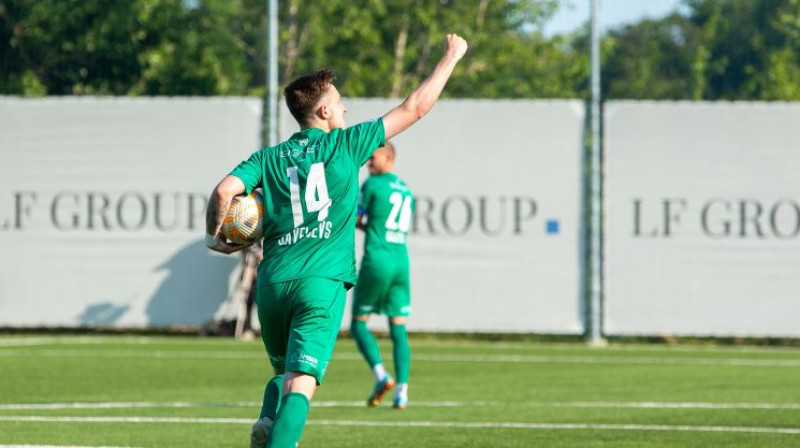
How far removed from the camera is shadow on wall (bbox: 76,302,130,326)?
20781mm

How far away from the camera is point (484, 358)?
1803 cm

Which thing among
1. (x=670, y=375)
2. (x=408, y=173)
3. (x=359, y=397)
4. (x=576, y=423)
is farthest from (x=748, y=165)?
(x=576, y=423)

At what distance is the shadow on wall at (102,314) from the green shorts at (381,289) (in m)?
8.67

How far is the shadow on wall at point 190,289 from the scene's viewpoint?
20.8 meters

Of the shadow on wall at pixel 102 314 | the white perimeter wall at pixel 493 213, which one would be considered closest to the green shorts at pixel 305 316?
the white perimeter wall at pixel 493 213

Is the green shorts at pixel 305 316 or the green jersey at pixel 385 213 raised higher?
the green jersey at pixel 385 213

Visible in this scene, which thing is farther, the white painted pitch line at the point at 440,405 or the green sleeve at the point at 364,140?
the white painted pitch line at the point at 440,405

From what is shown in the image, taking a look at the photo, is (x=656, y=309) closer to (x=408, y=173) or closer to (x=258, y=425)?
(x=408, y=173)

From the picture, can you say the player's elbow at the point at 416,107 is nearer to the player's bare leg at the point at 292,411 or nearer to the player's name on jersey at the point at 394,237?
the player's bare leg at the point at 292,411

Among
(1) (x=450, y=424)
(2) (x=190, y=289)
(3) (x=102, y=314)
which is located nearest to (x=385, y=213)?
(1) (x=450, y=424)

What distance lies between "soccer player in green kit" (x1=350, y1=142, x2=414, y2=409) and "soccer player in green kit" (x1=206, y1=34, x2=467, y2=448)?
5.65 m

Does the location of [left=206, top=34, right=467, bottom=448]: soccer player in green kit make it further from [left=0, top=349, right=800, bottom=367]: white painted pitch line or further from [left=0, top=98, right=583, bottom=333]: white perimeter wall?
[left=0, top=98, right=583, bottom=333]: white perimeter wall

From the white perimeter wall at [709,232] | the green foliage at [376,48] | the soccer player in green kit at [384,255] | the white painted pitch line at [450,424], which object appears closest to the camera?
the white painted pitch line at [450,424]

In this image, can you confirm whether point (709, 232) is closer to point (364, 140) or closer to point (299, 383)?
point (364, 140)
